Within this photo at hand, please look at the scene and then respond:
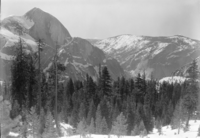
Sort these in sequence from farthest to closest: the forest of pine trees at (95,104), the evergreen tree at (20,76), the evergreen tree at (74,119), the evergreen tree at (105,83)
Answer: the evergreen tree at (74,119) → the evergreen tree at (105,83) → the evergreen tree at (20,76) → the forest of pine trees at (95,104)

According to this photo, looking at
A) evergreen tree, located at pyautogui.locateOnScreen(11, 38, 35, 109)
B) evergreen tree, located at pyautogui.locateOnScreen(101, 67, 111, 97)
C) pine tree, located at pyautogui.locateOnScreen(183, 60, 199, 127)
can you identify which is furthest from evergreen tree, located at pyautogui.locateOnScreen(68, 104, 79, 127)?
pine tree, located at pyautogui.locateOnScreen(183, 60, 199, 127)

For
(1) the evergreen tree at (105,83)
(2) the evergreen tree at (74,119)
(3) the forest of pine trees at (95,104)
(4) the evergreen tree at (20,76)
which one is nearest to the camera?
(3) the forest of pine trees at (95,104)

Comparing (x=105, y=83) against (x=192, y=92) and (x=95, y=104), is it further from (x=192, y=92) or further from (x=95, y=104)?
(x=192, y=92)

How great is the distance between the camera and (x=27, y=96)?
23.3 metres

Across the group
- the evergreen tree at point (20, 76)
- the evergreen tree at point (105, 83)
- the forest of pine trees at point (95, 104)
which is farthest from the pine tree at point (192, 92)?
the evergreen tree at point (20, 76)

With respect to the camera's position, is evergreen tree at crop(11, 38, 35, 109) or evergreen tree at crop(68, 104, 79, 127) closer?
evergreen tree at crop(11, 38, 35, 109)

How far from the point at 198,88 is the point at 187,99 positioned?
7.53ft

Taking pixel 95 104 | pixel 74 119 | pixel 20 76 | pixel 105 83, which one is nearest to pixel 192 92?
pixel 105 83

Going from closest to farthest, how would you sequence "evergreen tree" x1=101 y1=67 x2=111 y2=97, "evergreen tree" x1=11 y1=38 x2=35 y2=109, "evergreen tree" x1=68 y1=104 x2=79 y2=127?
"evergreen tree" x1=11 y1=38 x2=35 y2=109 < "evergreen tree" x1=101 y1=67 x2=111 y2=97 < "evergreen tree" x1=68 y1=104 x2=79 y2=127

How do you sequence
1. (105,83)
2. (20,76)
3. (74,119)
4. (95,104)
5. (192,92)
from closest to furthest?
(20,76) < (105,83) < (192,92) < (74,119) < (95,104)


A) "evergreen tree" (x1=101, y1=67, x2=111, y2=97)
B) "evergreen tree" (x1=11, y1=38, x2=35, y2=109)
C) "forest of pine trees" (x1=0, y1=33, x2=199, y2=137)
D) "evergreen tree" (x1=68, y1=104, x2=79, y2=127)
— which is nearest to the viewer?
"forest of pine trees" (x1=0, y1=33, x2=199, y2=137)

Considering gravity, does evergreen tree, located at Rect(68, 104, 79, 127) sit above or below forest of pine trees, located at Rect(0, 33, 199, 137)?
below

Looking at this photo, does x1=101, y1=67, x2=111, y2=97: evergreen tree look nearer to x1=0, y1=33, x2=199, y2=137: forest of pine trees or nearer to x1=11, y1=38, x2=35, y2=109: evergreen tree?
x1=0, y1=33, x2=199, y2=137: forest of pine trees

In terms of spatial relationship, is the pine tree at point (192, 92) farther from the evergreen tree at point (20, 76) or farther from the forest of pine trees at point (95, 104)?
the evergreen tree at point (20, 76)
